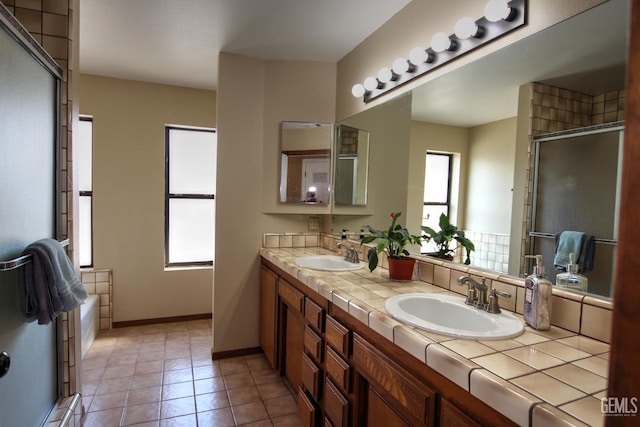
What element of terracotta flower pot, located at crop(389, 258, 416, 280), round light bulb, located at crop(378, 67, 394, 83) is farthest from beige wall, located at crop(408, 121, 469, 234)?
round light bulb, located at crop(378, 67, 394, 83)

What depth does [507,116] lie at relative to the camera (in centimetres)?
133

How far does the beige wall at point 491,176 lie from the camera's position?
1.33 metres

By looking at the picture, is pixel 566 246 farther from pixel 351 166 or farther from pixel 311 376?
pixel 351 166

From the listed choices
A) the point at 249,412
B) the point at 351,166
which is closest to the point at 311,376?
the point at 249,412

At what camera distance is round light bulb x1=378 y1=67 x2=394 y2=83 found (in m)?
1.98

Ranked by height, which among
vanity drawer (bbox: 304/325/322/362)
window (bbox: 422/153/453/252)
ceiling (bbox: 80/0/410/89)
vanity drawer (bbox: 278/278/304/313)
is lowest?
vanity drawer (bbox: 304/325/322/362)

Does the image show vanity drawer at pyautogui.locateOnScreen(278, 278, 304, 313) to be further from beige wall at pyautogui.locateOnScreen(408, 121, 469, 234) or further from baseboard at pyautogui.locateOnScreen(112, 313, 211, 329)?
baseboard at pyautogui.locateOnScreen(112, 313, 211, 329)

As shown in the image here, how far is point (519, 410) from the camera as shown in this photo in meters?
0.69

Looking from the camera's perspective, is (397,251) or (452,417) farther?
(397,251)

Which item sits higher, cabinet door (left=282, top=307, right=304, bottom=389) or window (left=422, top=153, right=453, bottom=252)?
window (left=422, top=153, right=453, bottom=252)

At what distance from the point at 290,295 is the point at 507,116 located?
1.47 m

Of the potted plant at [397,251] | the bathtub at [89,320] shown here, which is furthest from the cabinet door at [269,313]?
the bathtub at [89,320]

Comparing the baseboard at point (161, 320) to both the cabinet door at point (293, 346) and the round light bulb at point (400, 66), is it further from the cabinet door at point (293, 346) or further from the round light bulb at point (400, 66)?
the round light bulb at point (400, 66)

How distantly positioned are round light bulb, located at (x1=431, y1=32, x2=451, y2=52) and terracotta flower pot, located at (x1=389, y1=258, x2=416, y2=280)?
1015 mm
